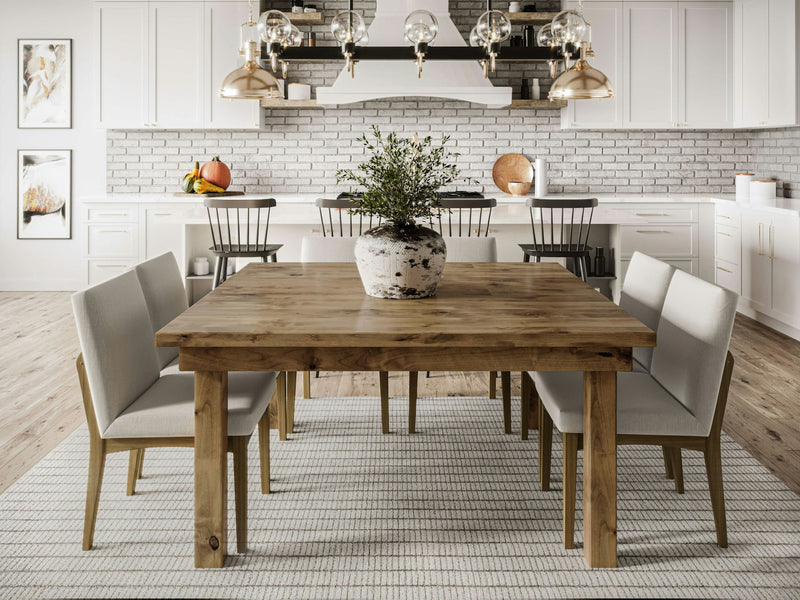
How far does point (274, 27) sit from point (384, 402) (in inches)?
64.7

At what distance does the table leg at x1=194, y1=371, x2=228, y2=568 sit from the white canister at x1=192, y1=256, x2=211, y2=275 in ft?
11.7

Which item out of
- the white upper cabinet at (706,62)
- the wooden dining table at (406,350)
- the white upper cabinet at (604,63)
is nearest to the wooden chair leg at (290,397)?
the wooden dining table at (406,350)

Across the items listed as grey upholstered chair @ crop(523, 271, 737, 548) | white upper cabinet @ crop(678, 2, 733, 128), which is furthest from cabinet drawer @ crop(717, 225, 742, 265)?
grey upholstered chair @ crop(523, 271, 737, 548)

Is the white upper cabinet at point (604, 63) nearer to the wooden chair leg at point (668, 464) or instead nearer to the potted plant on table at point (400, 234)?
the wooden chair leg at point (668, 464)

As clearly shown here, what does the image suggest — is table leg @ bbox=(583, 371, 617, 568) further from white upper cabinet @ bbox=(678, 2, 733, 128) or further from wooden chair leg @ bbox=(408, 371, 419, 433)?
white upper cabinet @ bbox=(678, 2, 733, 128)

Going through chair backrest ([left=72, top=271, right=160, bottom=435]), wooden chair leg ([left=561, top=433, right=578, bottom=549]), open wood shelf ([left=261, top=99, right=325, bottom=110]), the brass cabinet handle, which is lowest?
wooden chair leg ([left=561, top=433, right=578, bottom=549])

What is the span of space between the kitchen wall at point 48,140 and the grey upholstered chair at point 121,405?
16.1 ft

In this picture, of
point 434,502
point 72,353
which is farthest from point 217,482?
point 72,353

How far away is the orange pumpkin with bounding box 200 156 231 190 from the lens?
21.1ft

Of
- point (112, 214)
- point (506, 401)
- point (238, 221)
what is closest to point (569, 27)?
point (506, 401)

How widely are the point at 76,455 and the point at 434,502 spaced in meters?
1.42

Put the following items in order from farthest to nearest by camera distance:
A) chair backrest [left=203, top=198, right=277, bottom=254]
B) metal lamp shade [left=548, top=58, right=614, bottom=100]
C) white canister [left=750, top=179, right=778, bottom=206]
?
white canister [left=750, top=179, right=778, bottom=206]
chair backrest [left=203, top=198, right=277, bottom=254]
metal lamp shade [left=548, top=58, right=614, bottom=100]

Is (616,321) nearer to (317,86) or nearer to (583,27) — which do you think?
(583,27)

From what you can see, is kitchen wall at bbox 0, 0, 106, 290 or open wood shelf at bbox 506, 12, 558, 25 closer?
open wood shelf at bbox 506, 12, 558, 25
